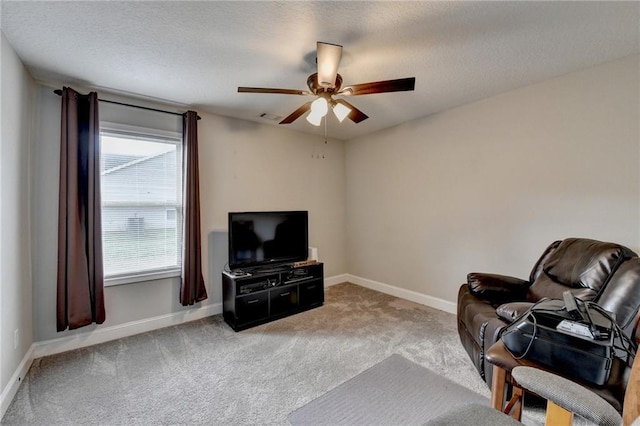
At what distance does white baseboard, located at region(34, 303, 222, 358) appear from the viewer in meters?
2.60

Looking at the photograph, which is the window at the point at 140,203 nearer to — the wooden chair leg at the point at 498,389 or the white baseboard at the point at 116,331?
the white baseboard at the point at 116,331

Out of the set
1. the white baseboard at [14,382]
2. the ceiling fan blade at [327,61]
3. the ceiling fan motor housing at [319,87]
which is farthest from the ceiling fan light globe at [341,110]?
the white baseboard at [14,382]

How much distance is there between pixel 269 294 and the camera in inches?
131

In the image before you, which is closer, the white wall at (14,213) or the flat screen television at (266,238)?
the white wall at (14,213)

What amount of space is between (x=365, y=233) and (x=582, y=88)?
A: 3.08 metres

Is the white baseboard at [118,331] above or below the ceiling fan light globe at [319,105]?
below

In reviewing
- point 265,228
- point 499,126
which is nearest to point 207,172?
point 265,228

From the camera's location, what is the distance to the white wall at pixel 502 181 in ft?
7.88

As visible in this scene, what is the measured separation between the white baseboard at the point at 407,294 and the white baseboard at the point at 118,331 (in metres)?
2.28

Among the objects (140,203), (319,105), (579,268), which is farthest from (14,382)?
(579,268)

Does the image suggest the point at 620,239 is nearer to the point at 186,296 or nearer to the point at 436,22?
the point at 436,22

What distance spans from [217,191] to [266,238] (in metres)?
0.87

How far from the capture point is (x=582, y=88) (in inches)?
99.8

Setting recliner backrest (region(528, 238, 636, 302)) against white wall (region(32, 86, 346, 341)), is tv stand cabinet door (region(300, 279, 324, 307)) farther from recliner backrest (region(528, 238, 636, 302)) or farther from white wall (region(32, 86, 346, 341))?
recliner backrest (region(528, 238, 636, 302))
